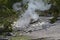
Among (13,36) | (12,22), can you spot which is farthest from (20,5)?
(13,36)

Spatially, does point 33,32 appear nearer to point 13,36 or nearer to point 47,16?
point 13,36

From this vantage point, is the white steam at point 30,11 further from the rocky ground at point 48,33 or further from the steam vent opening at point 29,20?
the rocky ground at point 48,33

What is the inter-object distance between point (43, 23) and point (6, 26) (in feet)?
2.13

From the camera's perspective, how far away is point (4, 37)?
115 inches

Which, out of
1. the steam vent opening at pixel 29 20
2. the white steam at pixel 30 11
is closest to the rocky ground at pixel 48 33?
the steam vent opening at pixel 29 20

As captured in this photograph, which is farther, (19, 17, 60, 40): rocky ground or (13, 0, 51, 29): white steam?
(13, 0, 51, 29): white steam

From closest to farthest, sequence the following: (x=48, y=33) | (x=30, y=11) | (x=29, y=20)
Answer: (x=48, y=33) < (x=29, y=20) < (x=30, y=11)

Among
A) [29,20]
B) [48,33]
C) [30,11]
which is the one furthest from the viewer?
[30,11]

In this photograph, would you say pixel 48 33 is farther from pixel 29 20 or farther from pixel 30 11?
pixel 30 11

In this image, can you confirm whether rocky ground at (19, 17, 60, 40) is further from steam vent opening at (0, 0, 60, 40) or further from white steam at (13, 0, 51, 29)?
white steam at (13, 0, 51, 29)

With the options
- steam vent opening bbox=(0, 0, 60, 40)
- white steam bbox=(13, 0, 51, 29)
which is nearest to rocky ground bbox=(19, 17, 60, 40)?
steam vent opening bbox=(0, 0, 60, 40)

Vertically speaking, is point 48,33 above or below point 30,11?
below

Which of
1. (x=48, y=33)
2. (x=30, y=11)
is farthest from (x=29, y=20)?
(x=48, y=33)

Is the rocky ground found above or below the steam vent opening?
below
